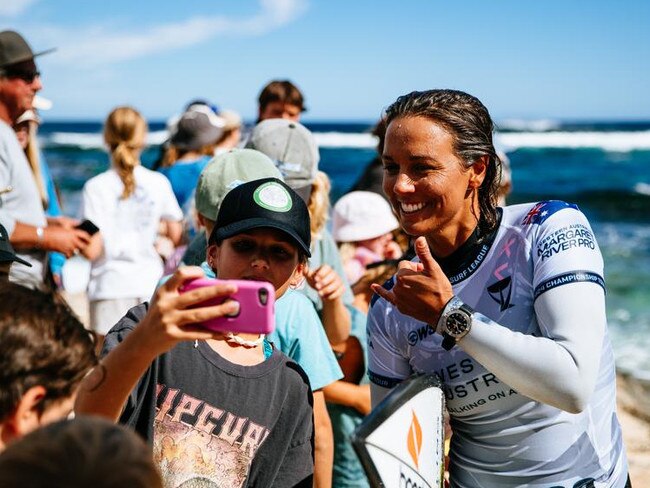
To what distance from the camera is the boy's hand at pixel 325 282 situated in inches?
126

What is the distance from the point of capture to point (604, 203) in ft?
95.6

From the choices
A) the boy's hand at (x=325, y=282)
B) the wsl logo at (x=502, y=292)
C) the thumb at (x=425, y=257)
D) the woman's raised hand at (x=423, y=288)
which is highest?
the thumb at (x=425, y=257)

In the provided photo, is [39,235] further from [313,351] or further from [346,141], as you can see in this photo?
[346,141]

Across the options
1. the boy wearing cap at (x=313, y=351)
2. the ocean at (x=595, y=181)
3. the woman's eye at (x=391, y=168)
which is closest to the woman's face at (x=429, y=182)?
the woman's eye at (x=391, y=168)

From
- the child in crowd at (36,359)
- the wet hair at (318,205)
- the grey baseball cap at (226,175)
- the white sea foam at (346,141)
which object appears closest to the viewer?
the child in crowd at (36,359)

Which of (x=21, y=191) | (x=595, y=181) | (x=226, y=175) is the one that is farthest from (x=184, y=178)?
(x=595, y=181)

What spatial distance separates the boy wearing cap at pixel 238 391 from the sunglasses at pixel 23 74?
259 centimetres

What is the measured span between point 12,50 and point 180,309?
3.43 m

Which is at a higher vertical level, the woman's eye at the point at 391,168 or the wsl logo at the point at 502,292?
the woman's eye at the point at 391,168

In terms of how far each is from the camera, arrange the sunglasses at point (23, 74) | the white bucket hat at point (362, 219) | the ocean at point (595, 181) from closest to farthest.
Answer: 1. the sunglasses at point (23, 74)
2. the white bucket hat at point (362, 219)
3. the ocean at point (595, 181)

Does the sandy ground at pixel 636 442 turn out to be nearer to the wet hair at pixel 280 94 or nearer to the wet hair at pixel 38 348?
the wet hair at pixel 280 94

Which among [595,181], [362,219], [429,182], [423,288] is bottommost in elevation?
[595,181]

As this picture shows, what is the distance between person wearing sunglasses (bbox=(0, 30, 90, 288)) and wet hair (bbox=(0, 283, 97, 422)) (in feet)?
7.36

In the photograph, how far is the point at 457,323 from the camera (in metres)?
2.13
